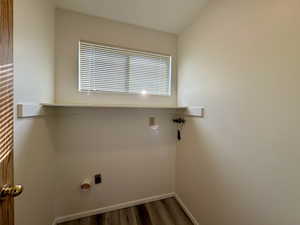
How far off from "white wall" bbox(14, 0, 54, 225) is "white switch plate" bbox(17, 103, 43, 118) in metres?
0.04

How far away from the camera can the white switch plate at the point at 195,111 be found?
4.87 feet

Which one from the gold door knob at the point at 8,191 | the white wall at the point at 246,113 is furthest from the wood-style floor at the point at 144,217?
the gold door knob at the point at 8,191

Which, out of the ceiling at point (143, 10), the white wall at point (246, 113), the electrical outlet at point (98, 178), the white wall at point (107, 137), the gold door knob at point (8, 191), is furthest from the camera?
the electrical outlet at point (98, 178)

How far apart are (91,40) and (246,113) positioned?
1.81 metres

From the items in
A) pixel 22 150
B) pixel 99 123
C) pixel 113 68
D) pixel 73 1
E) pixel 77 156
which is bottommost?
pixel 77 156

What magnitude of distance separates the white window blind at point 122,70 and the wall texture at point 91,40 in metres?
0.07

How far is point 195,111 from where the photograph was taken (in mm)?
1576

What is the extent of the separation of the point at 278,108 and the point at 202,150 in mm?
820

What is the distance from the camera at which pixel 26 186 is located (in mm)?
959

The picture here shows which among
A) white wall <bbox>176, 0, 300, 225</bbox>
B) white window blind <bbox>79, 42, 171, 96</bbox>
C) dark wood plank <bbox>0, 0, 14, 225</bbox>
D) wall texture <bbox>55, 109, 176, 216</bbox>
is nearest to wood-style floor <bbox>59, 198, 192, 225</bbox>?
wall texture <bbox>55, 109, 176, 216</bbox>

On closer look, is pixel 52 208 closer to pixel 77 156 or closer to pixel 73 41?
pixel 77 156

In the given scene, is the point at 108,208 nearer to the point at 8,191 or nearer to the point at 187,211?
the point at 187,211

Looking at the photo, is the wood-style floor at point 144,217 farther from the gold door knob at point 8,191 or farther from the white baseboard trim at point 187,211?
the gold door knob at point 8,191

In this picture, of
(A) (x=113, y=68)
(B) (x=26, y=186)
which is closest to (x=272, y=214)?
(B) (x=26, y=186)
